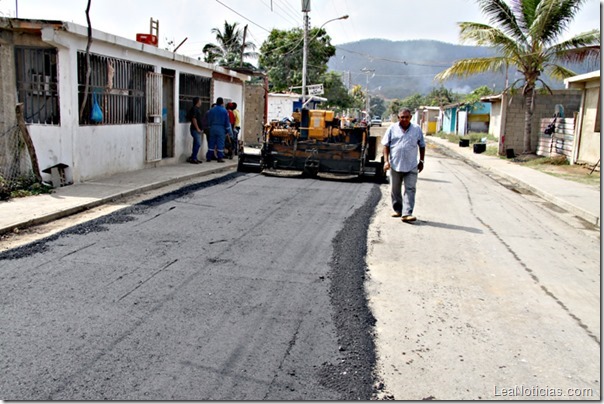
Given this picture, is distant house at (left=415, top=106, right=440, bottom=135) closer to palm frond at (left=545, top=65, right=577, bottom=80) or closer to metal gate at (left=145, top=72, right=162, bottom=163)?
palm frond at (left=545, top=65, right=577, bottom=80)

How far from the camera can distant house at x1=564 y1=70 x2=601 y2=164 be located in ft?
63.4

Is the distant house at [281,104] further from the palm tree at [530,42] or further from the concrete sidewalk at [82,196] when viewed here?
the concrete sidewalk at [82,196]

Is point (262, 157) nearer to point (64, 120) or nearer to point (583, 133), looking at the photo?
point (64, 120)

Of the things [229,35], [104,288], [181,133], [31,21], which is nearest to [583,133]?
[181,133]

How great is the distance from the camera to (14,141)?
9.95 meters

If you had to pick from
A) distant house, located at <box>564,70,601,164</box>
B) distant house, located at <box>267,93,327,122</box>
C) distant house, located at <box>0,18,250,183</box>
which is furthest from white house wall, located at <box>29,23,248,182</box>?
distant house, located at <box>267,93,327,122</box>

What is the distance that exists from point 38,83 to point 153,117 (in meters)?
4.25

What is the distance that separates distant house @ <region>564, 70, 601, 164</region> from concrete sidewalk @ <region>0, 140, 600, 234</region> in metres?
2.12

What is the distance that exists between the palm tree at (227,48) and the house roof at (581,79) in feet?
99.2

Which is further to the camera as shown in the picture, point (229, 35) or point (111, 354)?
point (229, 35)

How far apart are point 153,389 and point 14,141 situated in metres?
8.12

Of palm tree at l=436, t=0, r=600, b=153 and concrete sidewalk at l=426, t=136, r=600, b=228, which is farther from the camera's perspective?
palm tree at l=436, t=0, r=600, b=153

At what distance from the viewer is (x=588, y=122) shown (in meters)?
20.1

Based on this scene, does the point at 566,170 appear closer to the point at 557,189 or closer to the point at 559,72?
the point at 557,189
